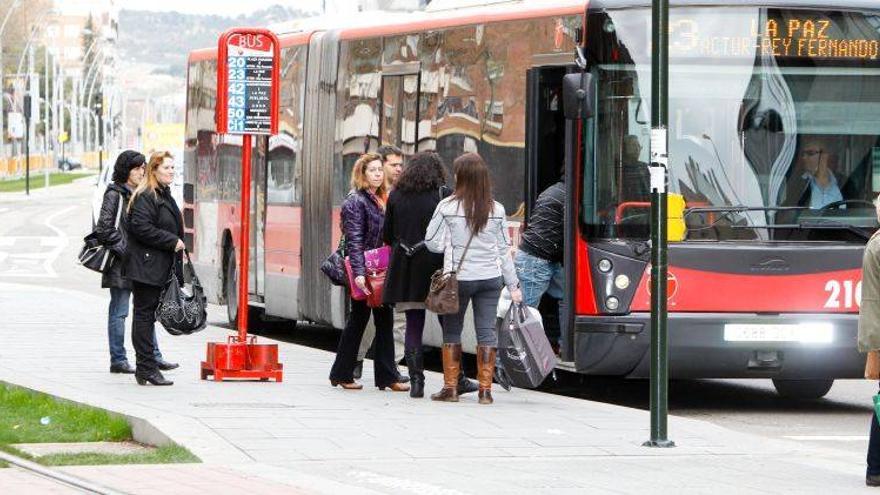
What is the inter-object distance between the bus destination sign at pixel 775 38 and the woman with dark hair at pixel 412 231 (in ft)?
6.00

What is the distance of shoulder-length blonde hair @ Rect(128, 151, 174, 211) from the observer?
1377 centimetres

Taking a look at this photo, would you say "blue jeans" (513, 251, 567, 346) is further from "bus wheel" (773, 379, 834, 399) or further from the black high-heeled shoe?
the black high-heeled shoe

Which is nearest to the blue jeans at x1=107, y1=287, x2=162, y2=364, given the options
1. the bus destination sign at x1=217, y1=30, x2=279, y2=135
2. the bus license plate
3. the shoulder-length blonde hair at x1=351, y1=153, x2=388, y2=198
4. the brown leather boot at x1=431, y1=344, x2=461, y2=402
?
the bus destination sign at x1=217, y1=30, x2=279, y2=135

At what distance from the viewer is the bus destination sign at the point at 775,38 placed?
45.3 feet

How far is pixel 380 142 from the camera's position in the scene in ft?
56.9

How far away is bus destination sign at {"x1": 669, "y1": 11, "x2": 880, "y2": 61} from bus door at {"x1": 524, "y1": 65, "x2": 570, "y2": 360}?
3.40 feet

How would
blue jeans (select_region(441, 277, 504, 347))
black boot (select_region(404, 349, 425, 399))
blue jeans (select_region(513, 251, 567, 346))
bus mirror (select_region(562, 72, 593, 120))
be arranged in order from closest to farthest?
blue jeans (select_region(441, 277, 504, 347))
bus mirror (select_region(562, 72, 593, 120))
black boot (select_region(404, 349, 425, 399))
blue jeans (select_region(513, 251, 567, 346))

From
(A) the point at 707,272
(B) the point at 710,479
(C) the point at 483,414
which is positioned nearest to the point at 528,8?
(A) the point at 707,272

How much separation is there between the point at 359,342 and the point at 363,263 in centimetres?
70

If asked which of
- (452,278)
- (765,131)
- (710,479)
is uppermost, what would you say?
(765,131)

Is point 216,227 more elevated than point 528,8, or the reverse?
point 528,8

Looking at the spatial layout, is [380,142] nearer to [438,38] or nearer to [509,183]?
[438,38]

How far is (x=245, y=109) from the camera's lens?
47.2ft

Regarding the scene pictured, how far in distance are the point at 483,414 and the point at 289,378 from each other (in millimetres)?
2580
